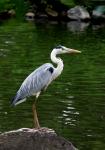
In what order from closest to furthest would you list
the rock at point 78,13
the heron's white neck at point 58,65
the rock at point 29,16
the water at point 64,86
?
the heron's white neck at point 58,65 → the water at point 64,86 → the rock at point 78,13 → the rock at point 29,16

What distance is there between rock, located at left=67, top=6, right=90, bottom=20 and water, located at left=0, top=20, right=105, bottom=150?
865 centimetres

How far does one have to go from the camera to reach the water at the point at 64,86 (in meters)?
14.4

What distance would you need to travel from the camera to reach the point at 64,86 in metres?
19.1

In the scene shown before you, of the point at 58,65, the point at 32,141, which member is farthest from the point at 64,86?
the point at 32,141

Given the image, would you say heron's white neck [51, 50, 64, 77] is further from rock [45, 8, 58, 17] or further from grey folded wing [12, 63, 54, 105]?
rock [45, 8, 58, 17]

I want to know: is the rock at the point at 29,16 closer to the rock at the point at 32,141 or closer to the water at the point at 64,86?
the water at the point at 64,86

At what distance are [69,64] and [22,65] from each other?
1.61 metres

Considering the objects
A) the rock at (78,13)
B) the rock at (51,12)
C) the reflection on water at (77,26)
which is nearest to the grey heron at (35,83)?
the reflection on water at (77,26)

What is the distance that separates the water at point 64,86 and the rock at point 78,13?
8.65 metres

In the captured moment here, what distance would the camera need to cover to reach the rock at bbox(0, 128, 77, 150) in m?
10.9

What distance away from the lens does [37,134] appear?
11.0 meters

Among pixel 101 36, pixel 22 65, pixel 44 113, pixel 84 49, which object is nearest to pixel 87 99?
pixel 44 113

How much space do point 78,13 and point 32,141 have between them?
32.5 m

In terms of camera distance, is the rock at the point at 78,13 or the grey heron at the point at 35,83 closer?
→ the grey heron at the point at 35,83
